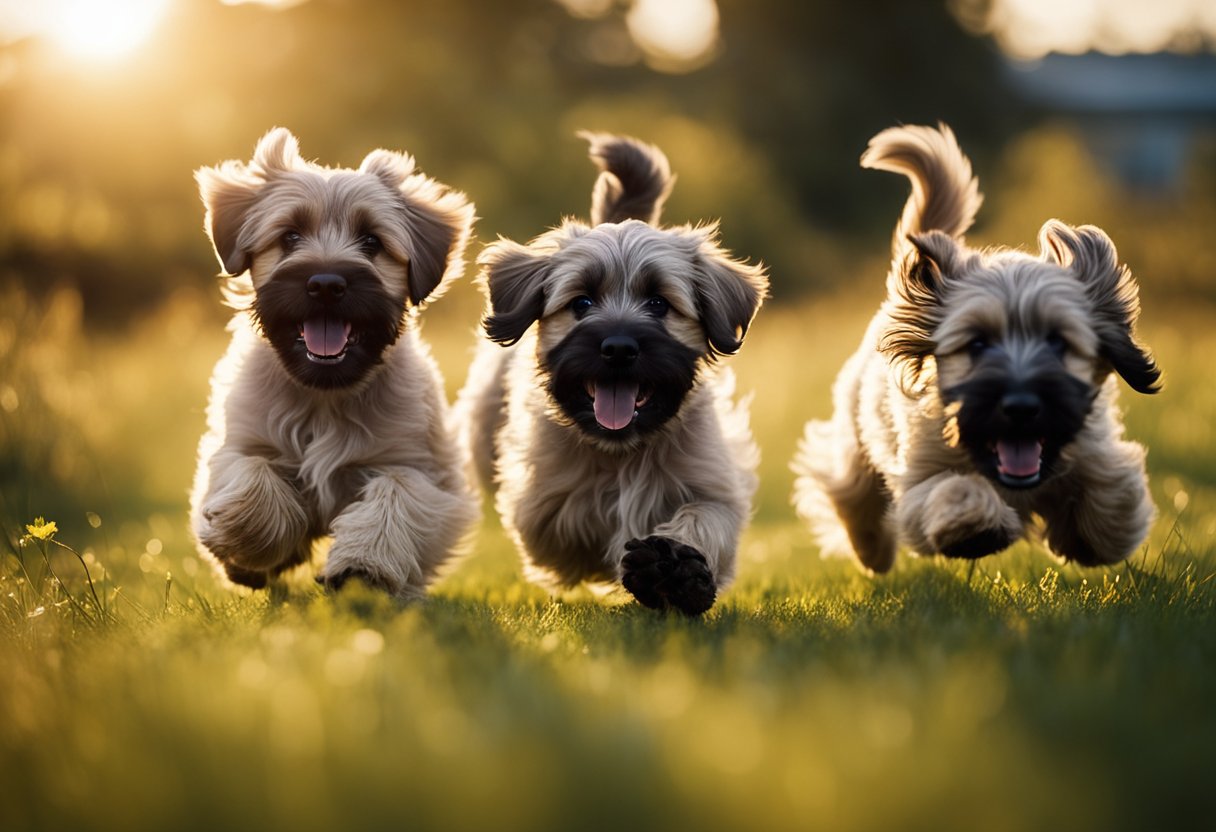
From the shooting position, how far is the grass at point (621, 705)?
214cm

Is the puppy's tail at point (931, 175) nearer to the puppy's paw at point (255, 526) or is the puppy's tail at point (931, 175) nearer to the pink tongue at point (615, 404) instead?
the pink tongue at point (615, 404)

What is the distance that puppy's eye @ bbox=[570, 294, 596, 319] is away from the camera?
4691mm

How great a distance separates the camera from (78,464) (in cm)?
803

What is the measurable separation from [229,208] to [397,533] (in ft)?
4.99

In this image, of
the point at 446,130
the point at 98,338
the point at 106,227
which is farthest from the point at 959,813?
the point at 446,130

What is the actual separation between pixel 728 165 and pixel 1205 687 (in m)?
27.9

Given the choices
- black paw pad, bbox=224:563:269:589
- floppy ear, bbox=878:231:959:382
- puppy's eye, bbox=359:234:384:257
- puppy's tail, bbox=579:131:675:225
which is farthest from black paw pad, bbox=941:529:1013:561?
black paw pad, bbox=224:563:269:589

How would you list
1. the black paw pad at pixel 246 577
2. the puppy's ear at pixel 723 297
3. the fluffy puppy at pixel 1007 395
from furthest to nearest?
the black paw pad at pixel 246 577
the puppy's ear at pixel 723 297
the fluffy puppy at pixel 1007 395

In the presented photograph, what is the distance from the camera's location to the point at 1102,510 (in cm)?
457

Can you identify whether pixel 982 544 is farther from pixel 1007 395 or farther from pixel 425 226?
pixel 425 226

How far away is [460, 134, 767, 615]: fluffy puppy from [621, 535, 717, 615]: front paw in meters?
0.02

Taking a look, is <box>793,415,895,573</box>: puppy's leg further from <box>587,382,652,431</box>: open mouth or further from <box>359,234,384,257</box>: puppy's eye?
<box>359,234,384,257</box>: puppy's eye

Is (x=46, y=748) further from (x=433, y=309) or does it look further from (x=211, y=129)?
(x=211, y=129)

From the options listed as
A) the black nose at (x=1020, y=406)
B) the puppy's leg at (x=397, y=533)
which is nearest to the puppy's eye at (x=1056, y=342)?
the black nose at (x=1020, y=406)
